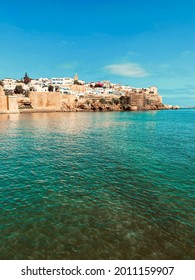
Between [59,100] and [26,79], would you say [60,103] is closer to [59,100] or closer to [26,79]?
[59,100]

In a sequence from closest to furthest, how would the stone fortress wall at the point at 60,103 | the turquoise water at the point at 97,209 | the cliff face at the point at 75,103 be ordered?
the turquoise water at the point at 97,209, the stone fortress wall at the point at 60,103, the cliff face at the point at 75,103

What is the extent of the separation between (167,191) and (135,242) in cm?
448

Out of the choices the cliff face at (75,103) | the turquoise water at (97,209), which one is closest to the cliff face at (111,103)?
the cliff face at (75,103)

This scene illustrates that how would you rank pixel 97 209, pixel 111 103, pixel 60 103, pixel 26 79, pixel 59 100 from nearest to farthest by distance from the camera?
1. pixel 97 209
2. pixel 59 100
3. pixel 60 103
4. pixel 111 103
5. pixel 26 79

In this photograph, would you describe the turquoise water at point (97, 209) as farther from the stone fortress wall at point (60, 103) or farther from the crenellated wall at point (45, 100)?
the crenellated wall at point (45, 100)

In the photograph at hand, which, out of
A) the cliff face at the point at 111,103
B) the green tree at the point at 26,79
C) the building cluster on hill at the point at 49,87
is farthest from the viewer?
the green tree at the point at 26,79

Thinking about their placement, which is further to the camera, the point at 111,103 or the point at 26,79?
the point at 26,79

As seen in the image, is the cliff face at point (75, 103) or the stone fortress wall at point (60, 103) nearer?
the stone fortress wall at point (60, 103)

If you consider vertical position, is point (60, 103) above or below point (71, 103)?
below

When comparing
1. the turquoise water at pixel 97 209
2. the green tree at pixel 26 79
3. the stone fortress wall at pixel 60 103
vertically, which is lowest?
the turquoise water at pixel 97 209

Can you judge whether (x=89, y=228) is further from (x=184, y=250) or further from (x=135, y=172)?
(x=135, y=172)

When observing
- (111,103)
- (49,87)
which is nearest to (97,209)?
(49,87)
